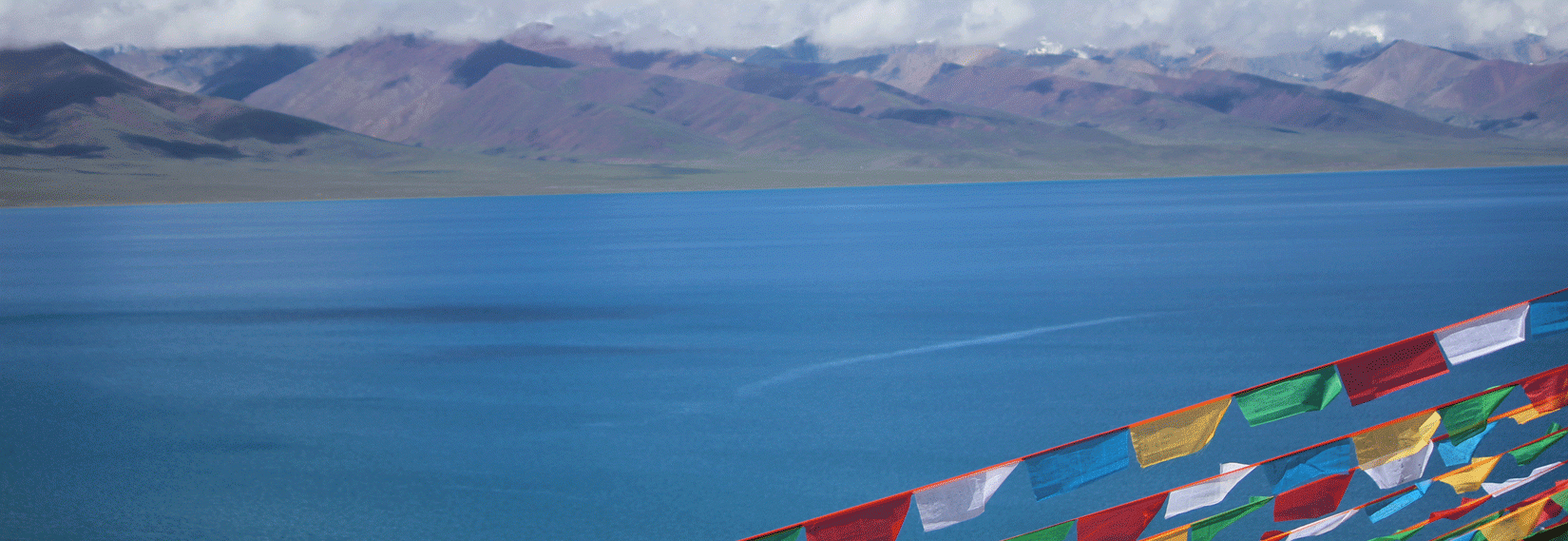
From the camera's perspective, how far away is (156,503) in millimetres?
13258

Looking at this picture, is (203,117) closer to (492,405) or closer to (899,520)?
(492,405)

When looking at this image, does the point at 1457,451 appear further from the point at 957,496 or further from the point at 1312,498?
the point at 957,496

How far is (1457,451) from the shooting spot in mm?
8344

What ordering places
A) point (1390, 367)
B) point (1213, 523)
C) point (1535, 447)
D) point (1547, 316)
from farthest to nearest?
point (1535, 447) < point (1547, 316) < point (1213, 523) < point (1390, 367)

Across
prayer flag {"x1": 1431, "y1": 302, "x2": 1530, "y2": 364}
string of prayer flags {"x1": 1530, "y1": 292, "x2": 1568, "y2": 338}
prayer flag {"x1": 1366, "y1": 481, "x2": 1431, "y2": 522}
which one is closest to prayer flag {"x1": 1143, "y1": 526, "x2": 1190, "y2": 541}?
prayer flag {"x1": 1431, "y1": 302, "x2": 1530, "y2": 364}

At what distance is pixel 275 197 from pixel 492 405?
12562 cm

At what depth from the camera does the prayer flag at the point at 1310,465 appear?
6.92 m

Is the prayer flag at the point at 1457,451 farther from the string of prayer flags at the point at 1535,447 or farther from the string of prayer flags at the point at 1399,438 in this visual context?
the string of prayer flags at the point at 1399,438

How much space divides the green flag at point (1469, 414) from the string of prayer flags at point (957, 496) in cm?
284

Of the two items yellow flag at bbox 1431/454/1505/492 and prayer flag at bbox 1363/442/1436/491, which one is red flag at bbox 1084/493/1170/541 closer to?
prayer flag at bbox 1363/442/1436/491

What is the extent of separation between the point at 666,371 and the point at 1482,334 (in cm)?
1548

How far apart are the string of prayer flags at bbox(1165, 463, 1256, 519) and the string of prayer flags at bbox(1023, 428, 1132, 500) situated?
42cm

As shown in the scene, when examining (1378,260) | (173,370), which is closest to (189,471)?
(173,370)

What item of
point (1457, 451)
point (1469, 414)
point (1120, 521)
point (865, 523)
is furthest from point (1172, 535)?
point (1457, 451)
